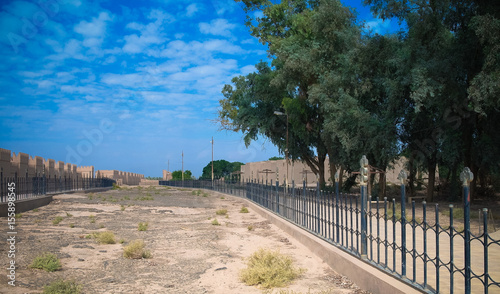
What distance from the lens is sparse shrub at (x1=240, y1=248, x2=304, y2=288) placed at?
22.2 feet

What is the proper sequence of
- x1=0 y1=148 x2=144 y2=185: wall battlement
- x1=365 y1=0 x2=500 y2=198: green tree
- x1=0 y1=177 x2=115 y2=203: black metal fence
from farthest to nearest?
x1=0 y1=148 x2=144 y2=185: wall battlement → x1=0 y1=177 x2=115 y2=203: black metal fence → x1=365 y1=0 x2=500 y2=198: green tree

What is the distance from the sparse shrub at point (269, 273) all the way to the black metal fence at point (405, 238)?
1.24 meters

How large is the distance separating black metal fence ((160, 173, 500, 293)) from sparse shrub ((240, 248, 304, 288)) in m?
1.24

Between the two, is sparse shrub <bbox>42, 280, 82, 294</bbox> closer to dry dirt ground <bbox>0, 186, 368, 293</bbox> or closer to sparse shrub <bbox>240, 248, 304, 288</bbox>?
dry dirt ground <bbox>0, 186, 368, 293</bbox>

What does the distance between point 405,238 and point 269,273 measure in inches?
91.8

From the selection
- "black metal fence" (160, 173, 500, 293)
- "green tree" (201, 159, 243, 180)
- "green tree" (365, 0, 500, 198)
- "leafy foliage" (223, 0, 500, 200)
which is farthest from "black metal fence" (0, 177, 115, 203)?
"green tree" (201, 159, 243, 180)

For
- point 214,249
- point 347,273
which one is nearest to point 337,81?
point 214,249

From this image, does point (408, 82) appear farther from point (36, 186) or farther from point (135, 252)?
point (36, 186)

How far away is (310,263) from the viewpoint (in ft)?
27.8

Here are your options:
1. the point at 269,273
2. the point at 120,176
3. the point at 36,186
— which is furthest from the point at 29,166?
the point at 120,176

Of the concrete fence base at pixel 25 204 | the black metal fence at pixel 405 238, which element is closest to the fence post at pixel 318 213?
the black metal fence at pixel 405 238

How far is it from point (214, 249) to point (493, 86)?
11456mm

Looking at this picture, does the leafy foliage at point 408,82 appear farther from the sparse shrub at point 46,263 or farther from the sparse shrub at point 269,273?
the sparse shrub at point 46,263

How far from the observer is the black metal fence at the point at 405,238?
4.53m
